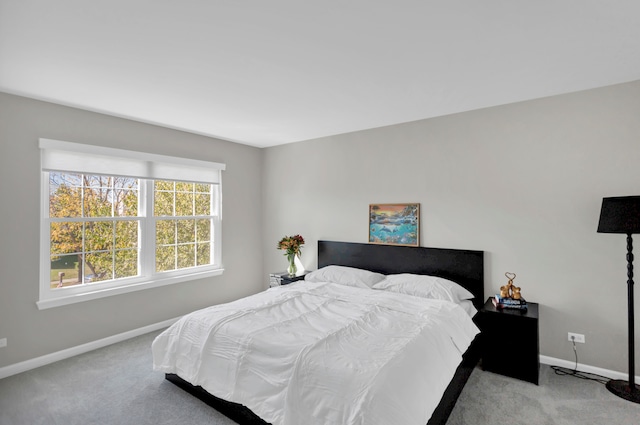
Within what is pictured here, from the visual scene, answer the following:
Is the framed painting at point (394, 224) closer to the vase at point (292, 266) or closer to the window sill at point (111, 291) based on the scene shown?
the vase at point (292, 266)

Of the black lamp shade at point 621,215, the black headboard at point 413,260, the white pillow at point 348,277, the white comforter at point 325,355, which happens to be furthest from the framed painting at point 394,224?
the black lamp shade at point 621,215

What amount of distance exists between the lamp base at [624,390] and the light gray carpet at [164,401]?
6 centimetres

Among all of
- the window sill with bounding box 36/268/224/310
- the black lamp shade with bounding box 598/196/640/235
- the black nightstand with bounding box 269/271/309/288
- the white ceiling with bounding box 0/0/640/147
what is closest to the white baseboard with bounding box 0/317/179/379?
the window sill with bounding box 36/268/224/310

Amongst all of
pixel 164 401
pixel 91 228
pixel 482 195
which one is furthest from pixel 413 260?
pixel 91 228

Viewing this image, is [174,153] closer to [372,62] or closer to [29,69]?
[29,69]

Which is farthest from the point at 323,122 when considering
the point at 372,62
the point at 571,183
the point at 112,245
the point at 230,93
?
the point at 112,245

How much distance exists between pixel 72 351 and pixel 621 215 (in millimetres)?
5056

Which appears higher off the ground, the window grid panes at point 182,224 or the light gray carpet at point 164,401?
the window grid panes at point 182,224

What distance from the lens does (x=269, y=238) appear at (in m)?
5.18

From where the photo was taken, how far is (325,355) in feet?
6.15

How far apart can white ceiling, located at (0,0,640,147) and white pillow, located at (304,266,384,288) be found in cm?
185

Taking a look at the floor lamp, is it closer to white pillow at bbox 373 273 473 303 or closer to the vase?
white pillow at bbox 373 273 473 303

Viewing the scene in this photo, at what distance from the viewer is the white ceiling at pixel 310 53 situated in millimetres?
1707

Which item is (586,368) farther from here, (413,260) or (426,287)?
(413,260)
